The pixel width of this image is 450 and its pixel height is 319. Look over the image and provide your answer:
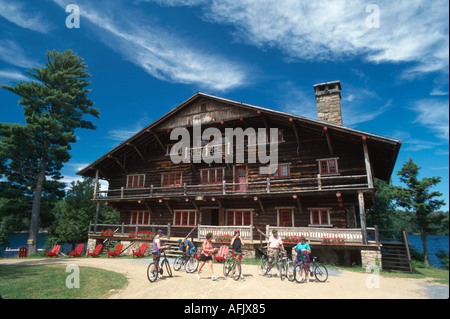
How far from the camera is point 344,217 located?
17.7 meters

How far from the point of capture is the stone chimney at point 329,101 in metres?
21.4

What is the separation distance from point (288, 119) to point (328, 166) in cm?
454

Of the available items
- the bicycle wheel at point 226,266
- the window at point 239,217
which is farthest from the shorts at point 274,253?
the window at point 239,217

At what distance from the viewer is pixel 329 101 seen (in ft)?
71.4

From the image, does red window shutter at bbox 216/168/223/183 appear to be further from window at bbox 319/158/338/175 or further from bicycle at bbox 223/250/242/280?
bicycle at bbox 223/250/242/280

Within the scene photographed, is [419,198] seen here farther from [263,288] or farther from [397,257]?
[263,288]

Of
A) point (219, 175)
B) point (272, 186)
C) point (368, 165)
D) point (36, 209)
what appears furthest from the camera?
point (36, 209)

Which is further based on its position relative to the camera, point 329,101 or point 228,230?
point 329,101

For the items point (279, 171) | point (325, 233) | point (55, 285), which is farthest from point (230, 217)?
point (55, 285)

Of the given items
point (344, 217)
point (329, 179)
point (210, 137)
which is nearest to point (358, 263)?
point (344, 217)

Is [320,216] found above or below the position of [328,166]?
below

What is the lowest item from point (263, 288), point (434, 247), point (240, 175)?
point (434, 247)
